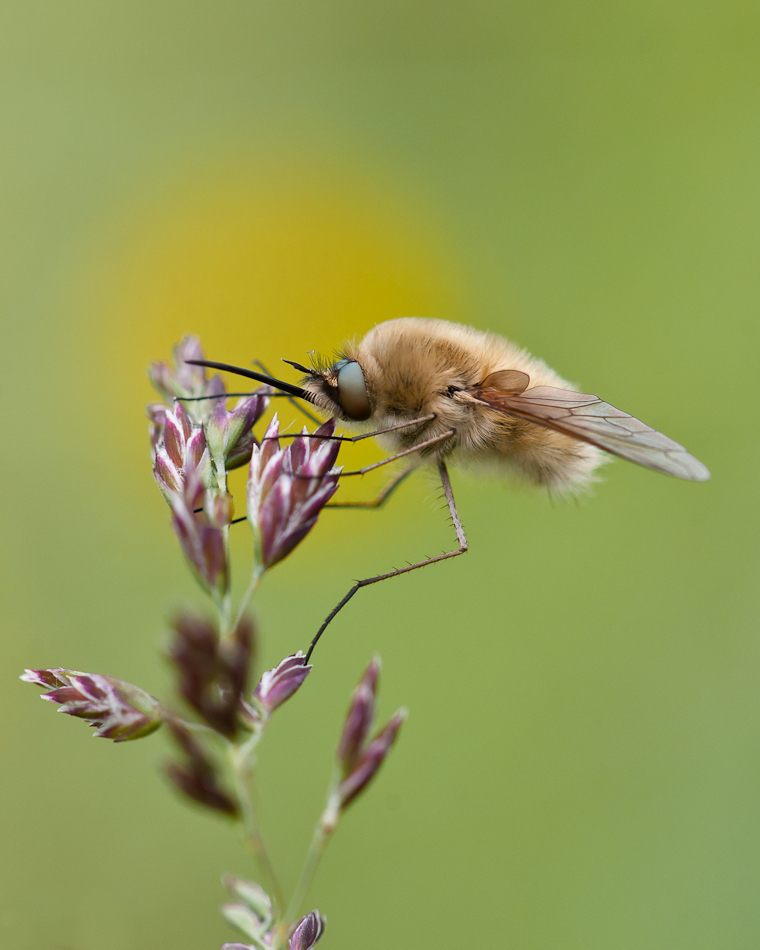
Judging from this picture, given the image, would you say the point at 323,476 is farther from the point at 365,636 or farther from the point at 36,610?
the point at 36,610

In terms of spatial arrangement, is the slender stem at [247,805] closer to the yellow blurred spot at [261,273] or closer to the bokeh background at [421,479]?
the bokeh background at [421,479]

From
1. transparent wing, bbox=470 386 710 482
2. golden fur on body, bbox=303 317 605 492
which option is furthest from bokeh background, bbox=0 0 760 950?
transparent wing, bbox=470 386 710 482

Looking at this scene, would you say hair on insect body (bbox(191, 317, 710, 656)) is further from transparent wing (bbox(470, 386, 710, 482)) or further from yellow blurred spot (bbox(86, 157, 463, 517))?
yellow blurred spot (bbox(86, 157, 463, 517))

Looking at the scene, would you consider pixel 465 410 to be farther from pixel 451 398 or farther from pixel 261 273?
pixel 261 273

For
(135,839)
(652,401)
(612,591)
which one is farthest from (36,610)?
(652,401)

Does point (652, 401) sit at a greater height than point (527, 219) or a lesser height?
lesser

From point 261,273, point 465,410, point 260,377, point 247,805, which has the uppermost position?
point 261,273

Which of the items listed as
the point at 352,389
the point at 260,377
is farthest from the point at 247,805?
the point at 352,389
